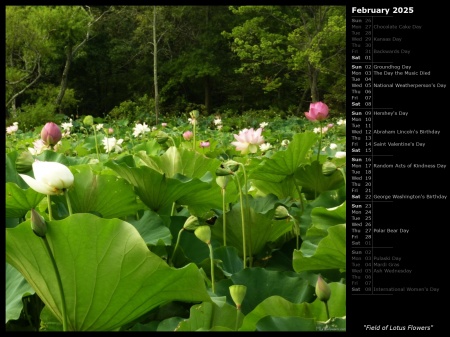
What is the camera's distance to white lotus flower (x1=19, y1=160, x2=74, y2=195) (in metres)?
0.57

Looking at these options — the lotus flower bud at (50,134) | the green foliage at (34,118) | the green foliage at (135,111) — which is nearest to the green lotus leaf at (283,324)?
the lotus flower bud at (50,134)

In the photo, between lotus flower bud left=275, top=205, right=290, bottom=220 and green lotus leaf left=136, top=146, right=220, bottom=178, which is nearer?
lotus flower bud left=275, top=205, right=290, bottom=220

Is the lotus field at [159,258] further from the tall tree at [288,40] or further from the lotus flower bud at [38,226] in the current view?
the tall tree at [288,40]

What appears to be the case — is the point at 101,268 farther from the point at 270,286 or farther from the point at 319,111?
the point at 319,111

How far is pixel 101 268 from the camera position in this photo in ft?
1.57

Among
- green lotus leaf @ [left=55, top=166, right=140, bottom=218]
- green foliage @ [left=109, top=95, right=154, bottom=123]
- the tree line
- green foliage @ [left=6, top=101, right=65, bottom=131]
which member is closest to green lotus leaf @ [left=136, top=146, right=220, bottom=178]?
green lotus leaf @ [left=55, top=166, right=140, bottom=218]

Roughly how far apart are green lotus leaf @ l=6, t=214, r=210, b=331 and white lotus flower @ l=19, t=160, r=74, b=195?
91 mm

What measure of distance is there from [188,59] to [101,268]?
13952 millimetres

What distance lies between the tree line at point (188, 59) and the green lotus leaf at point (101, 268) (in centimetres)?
985

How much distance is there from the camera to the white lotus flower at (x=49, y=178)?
566 mm

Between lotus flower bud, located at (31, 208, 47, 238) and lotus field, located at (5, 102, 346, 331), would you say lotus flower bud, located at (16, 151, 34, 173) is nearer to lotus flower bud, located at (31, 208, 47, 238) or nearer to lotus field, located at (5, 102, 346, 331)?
lotus field, located at (5, 102, 346, 331)
